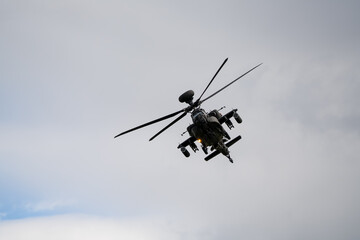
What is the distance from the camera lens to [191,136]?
36.5 m

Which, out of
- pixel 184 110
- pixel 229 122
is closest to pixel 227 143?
pixel 229 122

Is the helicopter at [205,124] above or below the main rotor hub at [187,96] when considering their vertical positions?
below

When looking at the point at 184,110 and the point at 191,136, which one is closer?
the point at 184,110

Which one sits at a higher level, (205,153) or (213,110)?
(213,110)

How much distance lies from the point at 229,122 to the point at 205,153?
12.5 feet

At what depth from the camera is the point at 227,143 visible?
37906 mm

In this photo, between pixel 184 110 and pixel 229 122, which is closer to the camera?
pixel 184 110

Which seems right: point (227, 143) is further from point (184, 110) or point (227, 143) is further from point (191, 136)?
point (184, 110)

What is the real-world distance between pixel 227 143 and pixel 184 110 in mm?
6472

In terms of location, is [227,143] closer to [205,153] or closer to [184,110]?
[205,153]

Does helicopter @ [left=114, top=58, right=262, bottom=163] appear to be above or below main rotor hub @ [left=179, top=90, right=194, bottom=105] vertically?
below

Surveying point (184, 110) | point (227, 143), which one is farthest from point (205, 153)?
point (184, 110)

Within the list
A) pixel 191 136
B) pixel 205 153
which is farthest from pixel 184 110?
pixel 205 153

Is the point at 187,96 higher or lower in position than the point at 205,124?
higher
